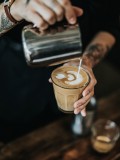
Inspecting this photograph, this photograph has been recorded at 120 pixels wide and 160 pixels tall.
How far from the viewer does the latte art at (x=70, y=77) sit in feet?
4.58

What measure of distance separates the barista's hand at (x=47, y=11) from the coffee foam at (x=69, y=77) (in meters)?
0.27

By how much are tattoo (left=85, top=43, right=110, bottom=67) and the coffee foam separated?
1.46 ft

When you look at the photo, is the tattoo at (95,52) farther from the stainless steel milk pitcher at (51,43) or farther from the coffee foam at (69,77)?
the stainless steel milk pitcher at (51,43)

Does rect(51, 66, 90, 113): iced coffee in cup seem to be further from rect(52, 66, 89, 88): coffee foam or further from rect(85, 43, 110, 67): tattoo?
rect(85, 43, 110, 67): tattoo

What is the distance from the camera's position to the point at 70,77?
1.43 m

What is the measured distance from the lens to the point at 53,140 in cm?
180

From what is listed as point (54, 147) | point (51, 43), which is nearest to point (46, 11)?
point (51, 43)

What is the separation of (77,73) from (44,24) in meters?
0.35

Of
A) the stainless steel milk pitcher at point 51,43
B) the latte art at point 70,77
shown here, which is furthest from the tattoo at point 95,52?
the stainless steel milk pitcher at point 51,43

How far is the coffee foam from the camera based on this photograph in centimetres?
138

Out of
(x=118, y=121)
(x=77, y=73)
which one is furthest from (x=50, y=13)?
(x=118, y=121)

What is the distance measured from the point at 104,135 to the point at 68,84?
0.56 m

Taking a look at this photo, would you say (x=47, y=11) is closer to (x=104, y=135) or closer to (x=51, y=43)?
(x=51, y=43)

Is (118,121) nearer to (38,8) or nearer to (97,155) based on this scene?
(97,155)
